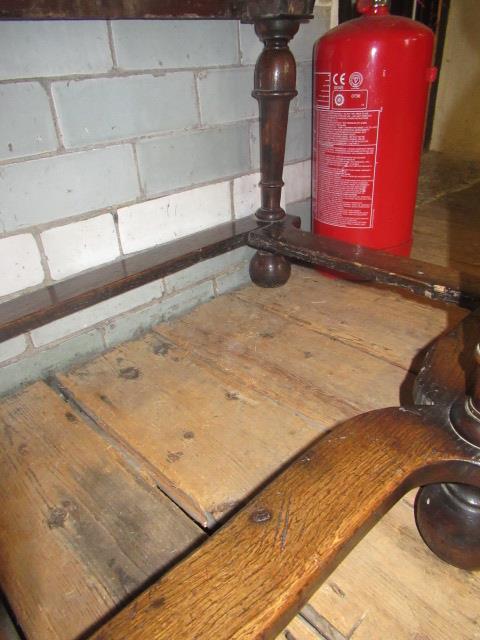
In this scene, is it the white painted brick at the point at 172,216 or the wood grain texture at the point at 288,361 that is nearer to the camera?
the wood grain texture at the point at 288,361

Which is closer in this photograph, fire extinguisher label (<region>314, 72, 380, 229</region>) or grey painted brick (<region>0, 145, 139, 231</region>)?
grey painted brick (<region>0, 145, 139, 231</region>)

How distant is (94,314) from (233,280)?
1.34 ft

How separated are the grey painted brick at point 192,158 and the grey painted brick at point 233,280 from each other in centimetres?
25

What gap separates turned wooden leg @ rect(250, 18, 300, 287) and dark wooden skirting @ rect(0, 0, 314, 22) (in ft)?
0.10

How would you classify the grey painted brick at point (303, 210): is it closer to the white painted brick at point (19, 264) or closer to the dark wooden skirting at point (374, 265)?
the dark wooden skirting at point (374, 265)

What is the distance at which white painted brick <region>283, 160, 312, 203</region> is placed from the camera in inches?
51.4

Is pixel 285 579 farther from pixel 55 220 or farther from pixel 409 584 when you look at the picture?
pixel 55 220

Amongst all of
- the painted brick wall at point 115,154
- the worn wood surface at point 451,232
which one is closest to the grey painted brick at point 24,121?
the painted brick wall at point 115,154

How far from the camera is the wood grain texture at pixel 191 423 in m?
0.66

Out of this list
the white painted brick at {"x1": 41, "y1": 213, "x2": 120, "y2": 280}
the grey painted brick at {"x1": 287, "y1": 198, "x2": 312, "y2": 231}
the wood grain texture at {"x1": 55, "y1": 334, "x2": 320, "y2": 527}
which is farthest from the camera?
the grey painted brick at {"x1": 287, "y1": 198, "x2": 312, "y2": 231}

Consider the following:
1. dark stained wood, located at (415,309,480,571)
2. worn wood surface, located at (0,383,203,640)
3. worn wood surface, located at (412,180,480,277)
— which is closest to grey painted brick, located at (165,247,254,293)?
worn wood surface, located at (0,383,203,640)

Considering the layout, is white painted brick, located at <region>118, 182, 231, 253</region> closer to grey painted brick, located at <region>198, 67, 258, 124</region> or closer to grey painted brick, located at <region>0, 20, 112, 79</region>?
grey painted brick, located at <region>198, 67, 258, 124</region>

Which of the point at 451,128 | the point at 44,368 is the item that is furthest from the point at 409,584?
the point at 451,128

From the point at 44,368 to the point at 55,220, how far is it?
30 cm
